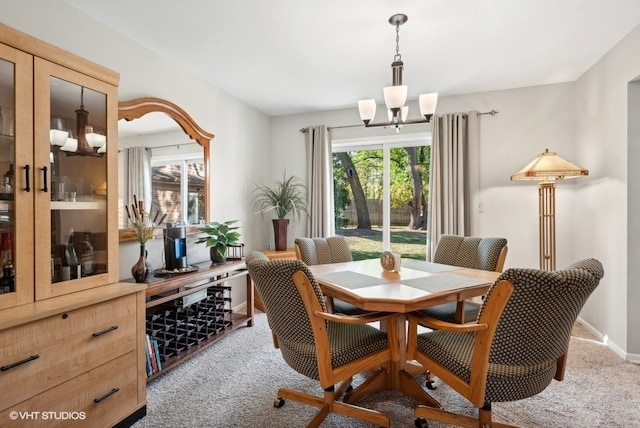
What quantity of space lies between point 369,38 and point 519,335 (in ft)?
7.33

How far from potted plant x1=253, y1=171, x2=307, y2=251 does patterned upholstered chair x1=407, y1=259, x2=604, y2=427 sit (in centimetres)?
284

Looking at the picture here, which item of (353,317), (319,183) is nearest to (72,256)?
(353,317)

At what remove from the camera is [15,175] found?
1.49 m

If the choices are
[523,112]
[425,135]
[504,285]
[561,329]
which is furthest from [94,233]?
[523,112]

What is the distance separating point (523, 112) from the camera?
12.0ft

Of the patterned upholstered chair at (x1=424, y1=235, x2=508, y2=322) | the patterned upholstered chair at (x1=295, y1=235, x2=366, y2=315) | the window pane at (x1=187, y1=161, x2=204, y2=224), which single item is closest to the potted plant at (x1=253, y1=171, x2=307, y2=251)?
the window pane at (x1=187, y1=161, x2=204, y2=224)

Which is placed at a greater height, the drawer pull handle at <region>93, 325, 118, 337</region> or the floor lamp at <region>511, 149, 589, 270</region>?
the floor lamp at <region>511, 149, 589, 270</region>

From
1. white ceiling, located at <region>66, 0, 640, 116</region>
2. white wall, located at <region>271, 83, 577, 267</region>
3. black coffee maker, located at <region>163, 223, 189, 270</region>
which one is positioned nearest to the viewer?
white ceiling, located at <region>66, 0, 640, 116</region>

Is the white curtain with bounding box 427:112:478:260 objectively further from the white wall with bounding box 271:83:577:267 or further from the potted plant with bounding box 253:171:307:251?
the potted plant with bounding box 253:171:307:251

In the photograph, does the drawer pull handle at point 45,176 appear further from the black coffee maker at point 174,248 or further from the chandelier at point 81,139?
the black coffee maker at point 174,248

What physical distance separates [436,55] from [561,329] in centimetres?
235

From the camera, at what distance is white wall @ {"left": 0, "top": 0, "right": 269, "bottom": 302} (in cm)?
201

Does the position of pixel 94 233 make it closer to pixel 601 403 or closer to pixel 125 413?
pixel 125 413

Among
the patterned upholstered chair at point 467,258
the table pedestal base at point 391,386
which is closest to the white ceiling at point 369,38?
the patterned upholstered chair at point 467,258
